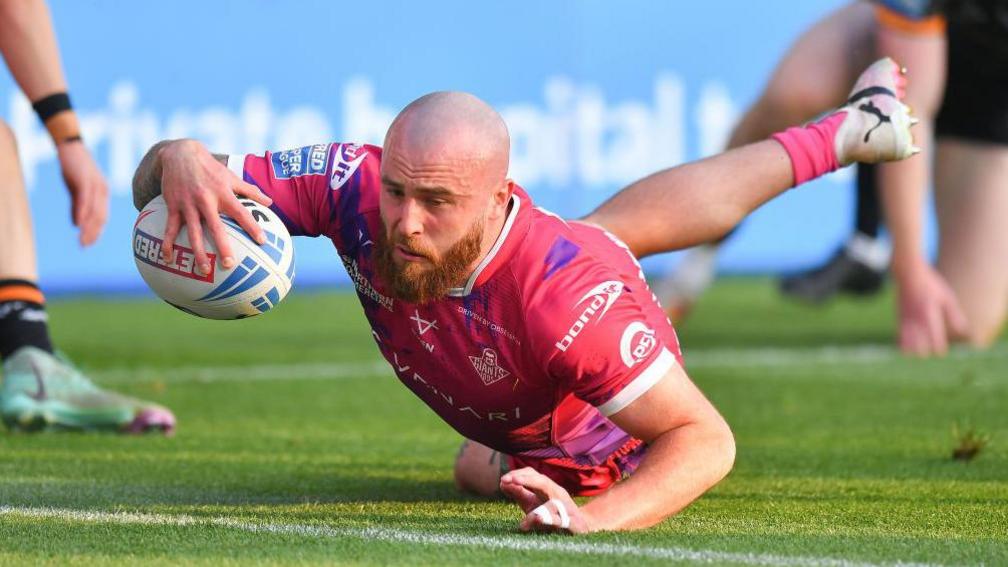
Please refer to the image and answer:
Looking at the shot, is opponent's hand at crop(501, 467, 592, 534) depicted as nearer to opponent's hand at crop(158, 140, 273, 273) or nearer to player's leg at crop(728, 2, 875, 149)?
opponent's hand at crop(158, 140, 273, 273)

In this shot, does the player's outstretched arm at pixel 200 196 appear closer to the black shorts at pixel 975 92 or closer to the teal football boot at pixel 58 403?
the teal football boot at pixel 58 403

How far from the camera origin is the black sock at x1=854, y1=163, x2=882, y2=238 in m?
9.69

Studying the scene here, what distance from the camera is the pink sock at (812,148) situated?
4613 millimetres

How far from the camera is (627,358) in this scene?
11.3 feet

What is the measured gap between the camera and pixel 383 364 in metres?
8.45

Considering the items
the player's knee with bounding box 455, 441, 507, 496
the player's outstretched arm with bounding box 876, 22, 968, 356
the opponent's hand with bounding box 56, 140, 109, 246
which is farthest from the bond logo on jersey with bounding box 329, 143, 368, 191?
the player's outstretched arm with bounding box 876, 22, 968, 356

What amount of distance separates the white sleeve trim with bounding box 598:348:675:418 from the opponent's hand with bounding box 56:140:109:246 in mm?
2471

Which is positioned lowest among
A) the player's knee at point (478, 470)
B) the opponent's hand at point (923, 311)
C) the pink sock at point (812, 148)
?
the opponent's hand at point (923, 311)

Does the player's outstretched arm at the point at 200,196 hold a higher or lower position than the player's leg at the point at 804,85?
higher

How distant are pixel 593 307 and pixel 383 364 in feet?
16.6

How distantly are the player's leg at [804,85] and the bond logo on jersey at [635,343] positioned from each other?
4.19 metres

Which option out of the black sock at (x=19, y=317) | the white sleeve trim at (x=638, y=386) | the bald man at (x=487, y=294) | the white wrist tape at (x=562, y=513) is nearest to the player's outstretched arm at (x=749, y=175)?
the bald man at (x=487, y=294)

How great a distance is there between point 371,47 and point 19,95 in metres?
2.52

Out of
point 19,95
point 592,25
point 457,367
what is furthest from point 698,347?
point 457,367
